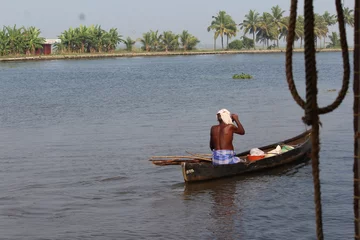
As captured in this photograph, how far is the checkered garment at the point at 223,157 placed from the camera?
535 inches

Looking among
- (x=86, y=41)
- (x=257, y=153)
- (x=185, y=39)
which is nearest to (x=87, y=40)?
(x=86, y=41)

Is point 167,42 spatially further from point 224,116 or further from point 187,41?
point 224,116

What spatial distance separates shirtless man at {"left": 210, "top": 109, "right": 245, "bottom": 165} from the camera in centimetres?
1333

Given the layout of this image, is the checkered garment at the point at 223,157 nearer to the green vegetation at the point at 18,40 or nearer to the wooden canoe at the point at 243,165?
the wooden canoe at the point at 243,165

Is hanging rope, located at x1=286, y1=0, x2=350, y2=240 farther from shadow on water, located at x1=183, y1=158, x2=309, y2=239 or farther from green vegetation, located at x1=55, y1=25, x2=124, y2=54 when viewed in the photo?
green vegetation, located at x1=55, y1=25, x2=124, y2=54

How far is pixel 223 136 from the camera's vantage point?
1334 cm

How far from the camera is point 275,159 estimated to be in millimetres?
15078

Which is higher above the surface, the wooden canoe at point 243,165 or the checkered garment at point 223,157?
the checkered garment at point 223,157

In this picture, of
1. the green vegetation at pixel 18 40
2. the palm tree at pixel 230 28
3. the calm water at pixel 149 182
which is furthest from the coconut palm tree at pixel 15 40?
the calm water at pixel 149 182

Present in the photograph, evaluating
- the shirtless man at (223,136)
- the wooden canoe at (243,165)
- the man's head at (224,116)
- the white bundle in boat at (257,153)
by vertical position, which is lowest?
the wooden canoe at (243,165)

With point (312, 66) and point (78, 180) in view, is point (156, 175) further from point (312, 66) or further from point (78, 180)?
point (312, 66)

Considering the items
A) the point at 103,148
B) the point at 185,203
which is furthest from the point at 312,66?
the point at 103,148

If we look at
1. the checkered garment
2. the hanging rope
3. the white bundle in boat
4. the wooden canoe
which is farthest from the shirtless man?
the hanging rope

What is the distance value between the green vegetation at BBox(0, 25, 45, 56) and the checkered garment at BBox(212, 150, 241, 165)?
89.5 metres
